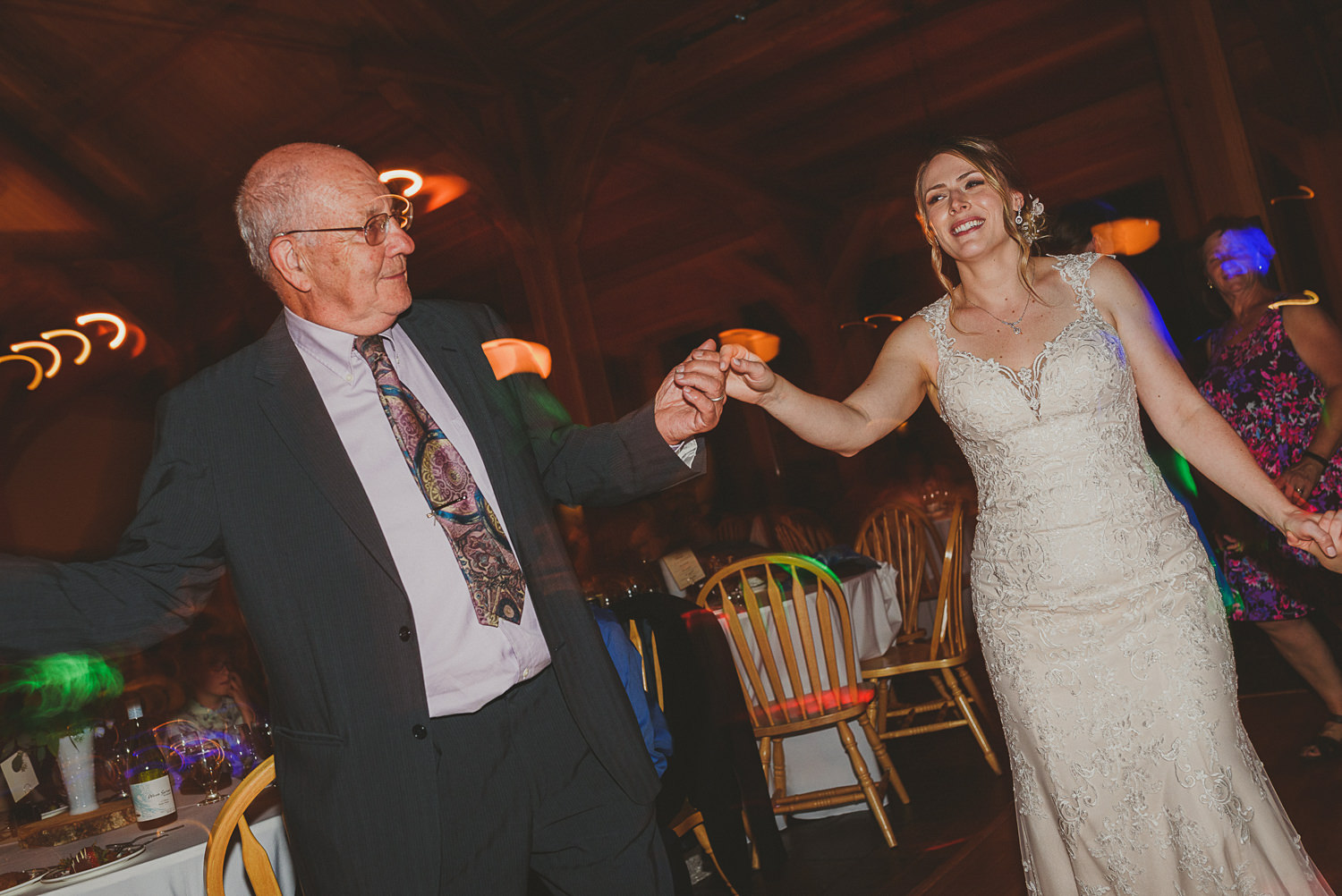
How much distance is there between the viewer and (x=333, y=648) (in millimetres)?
1402

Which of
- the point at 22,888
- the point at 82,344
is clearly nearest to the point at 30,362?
the point at 82,344

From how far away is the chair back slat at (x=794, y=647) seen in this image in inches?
138

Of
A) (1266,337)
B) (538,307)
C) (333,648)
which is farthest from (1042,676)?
(538,307)

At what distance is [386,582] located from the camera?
1423mm

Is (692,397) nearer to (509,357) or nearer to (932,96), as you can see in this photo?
(509,357)

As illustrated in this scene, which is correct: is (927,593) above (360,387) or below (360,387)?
below

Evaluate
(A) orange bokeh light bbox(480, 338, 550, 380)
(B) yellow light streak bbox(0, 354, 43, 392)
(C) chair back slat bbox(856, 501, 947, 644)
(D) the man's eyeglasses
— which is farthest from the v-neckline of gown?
(B) yellow light streak bbox(0, 354, 43, 392)

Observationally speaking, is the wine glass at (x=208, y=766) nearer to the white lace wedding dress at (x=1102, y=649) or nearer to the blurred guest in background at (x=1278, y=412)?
the white lace wedding dress at (x=1102, y=649)

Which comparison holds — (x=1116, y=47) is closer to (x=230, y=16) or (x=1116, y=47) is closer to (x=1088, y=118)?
(x=1088, y=118)

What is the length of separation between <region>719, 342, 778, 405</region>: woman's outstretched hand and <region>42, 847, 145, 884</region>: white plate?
1438mm

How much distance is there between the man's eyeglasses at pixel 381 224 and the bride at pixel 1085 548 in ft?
2.18

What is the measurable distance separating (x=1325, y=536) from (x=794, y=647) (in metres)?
2.16

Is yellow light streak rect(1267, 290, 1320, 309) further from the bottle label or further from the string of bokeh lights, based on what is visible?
the string of bokeh lights

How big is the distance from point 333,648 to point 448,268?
31.6 ft
